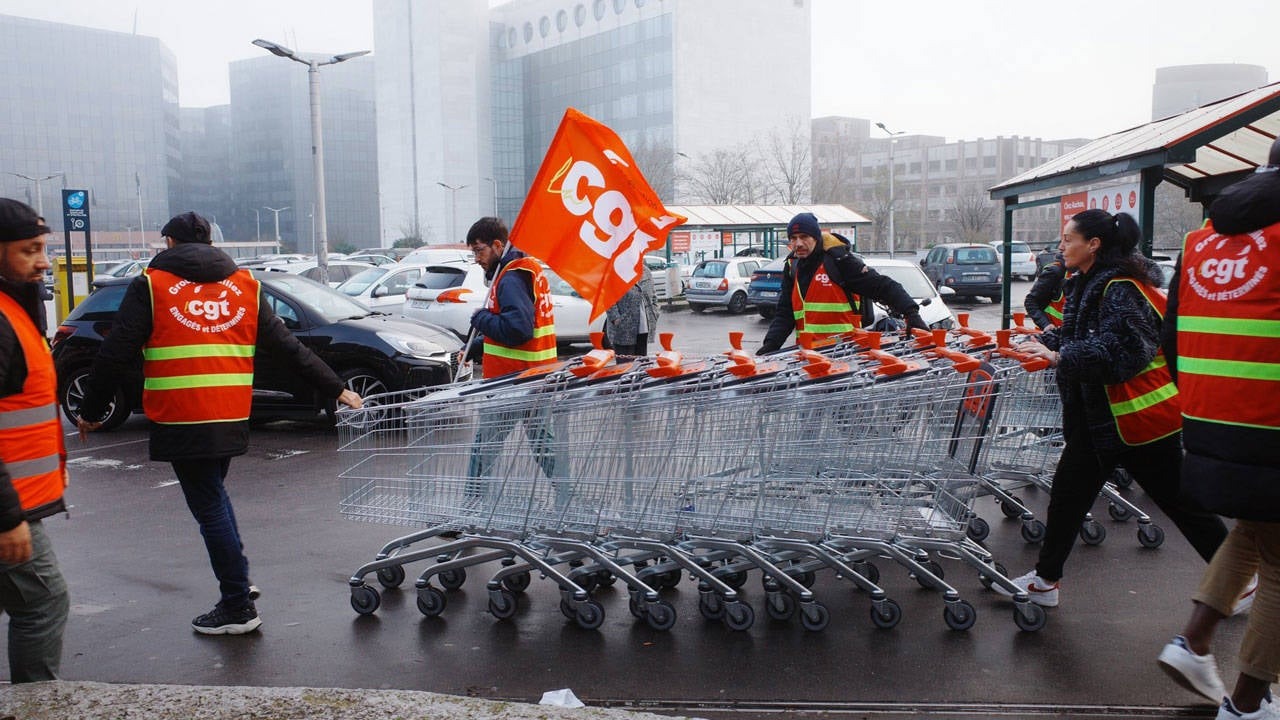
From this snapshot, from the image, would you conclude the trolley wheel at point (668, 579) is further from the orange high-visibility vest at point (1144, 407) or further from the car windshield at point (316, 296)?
the car windshield at point (316, 296)

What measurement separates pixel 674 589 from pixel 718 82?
88.0m

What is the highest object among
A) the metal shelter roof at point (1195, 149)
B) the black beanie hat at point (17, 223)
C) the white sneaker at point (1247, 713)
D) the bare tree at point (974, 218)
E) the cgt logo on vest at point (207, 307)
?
the bare tree at point (974, 218)

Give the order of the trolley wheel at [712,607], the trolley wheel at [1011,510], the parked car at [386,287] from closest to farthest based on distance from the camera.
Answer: the trolley wheel at [712,607] < the trolley wheel at [1011,510] < the parked car at [386,287]

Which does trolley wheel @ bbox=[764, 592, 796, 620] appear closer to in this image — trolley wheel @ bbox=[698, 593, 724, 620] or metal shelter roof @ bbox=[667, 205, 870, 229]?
trolley wheel @ bbox=[698, 593, 724, 620]

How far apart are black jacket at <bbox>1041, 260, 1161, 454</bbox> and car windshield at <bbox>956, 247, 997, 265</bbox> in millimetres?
27325

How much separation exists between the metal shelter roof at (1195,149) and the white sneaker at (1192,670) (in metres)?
6.07

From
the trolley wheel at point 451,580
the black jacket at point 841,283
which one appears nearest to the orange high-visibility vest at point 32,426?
the trolley wheel at point 451,580

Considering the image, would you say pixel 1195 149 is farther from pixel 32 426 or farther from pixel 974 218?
pixel 974 218

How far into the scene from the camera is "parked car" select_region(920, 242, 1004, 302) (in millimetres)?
30766

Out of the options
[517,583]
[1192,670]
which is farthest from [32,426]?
[1192,670]

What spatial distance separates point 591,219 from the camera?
566 centimetres

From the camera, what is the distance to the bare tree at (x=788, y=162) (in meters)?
73.1

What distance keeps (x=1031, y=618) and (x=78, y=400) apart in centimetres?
932

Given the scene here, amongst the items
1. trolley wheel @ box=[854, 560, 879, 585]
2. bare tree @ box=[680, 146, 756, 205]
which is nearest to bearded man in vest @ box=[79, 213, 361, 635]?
Result: trolley wheel @ box=[854, 560, 879, 585]
